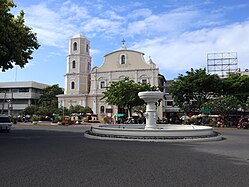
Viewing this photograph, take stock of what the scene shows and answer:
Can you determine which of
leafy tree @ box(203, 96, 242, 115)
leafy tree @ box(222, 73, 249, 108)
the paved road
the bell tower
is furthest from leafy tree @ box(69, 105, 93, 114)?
the paved road

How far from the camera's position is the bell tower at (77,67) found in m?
69.1

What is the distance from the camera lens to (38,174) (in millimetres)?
7000

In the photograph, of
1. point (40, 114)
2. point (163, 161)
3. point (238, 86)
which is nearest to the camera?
point (163, 161)

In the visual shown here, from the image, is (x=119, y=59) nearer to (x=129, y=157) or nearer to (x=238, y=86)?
(x=238, y=86)

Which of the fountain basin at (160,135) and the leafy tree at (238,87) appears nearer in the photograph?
the fountain basin at (160,135)

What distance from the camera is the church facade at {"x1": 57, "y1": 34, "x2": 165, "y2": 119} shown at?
63.9 metres

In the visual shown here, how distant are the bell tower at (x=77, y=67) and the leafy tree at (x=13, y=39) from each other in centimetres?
5004

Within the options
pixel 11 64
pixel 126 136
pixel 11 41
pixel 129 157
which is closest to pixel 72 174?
pixel 129 157

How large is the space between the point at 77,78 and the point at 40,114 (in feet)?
49.2

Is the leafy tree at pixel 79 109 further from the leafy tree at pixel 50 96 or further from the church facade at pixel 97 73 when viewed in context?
the leafy tree at pixel 50 96

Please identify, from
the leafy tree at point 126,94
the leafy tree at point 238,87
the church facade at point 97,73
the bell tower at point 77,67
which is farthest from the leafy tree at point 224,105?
the bell tower at point 77,67

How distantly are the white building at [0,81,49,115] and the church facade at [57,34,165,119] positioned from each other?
11.2 meters

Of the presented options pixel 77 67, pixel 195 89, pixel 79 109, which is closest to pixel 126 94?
pixel 195 89

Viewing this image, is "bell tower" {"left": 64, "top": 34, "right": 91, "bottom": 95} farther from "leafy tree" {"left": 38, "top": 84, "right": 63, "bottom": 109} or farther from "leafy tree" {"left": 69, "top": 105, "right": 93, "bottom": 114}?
"leafy tree" {"left": 69, "top": 105, "right": 93, "bottom": 114}
